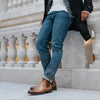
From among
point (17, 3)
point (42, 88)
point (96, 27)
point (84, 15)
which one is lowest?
point (42, 88)

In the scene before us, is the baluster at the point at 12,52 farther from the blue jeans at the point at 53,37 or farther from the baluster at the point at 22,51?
the blue jeans at the point at 53,37

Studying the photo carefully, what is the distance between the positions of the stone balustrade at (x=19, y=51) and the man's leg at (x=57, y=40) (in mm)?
707

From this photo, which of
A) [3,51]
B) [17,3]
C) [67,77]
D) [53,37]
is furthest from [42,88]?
[17,3]

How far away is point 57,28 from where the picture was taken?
2148 millimetres

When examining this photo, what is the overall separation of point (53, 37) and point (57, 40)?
0.05 meters

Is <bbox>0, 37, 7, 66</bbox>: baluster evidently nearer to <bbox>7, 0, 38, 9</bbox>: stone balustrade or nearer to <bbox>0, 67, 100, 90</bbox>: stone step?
<bbox>0, 67, 100, 90</bbox>: stone step

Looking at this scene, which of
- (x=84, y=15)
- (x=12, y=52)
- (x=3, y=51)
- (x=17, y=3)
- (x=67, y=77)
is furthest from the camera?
(x=17, y=3)

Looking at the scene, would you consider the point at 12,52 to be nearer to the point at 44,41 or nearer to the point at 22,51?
the point at 22,51

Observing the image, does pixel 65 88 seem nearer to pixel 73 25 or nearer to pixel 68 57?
pixel 68 57

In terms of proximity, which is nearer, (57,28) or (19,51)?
(57,28)

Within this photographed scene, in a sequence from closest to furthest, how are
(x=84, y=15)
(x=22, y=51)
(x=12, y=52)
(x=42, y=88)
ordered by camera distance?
(x=42, y=88) → (x=84, y=15) → (x=22, y=51) → (x=12, y=52)

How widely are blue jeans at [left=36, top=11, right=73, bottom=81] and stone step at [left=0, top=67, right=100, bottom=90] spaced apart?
0.26 meters

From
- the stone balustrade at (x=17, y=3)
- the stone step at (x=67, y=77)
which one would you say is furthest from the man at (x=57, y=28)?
the stone balustrade at (x=17, y=3)

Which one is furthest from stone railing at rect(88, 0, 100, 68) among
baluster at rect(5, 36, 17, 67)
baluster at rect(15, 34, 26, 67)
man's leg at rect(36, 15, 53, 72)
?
baluster at rect(5, 36, 17, 67)
